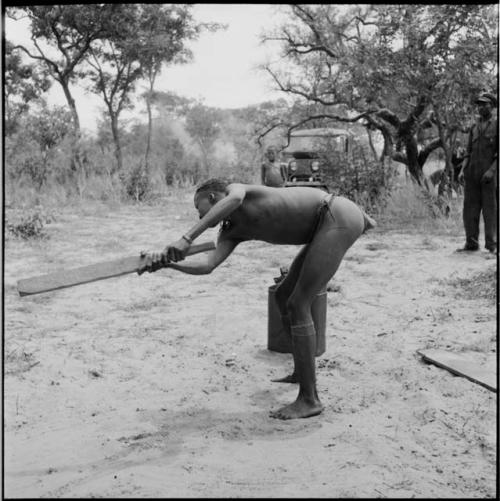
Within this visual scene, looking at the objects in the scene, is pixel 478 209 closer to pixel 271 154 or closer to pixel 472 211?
pixel 472 211

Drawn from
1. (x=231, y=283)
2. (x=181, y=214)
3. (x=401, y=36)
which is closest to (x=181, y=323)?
(x=231, y=283)

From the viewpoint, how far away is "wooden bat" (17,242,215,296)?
250 centimetres

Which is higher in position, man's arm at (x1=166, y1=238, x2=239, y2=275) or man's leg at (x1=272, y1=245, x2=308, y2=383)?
man's arm at (x1=166, y1=238, x2=239, y2=275)

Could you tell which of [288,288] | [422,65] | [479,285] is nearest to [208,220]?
[288,288]

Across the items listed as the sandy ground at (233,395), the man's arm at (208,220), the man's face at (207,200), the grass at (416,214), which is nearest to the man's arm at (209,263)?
the man's arm at (208,220)

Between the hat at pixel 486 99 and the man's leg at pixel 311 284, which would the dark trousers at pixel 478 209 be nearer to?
the hat at pixel 486 99

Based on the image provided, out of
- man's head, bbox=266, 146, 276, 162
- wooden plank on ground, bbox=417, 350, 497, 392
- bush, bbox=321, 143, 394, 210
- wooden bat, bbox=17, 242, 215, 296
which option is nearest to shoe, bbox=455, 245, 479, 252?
bush, bbox=321, 143, 394, 210

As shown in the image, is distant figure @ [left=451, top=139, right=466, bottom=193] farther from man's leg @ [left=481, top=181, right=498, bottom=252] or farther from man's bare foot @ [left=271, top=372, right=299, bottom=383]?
man's bare foot @ [left=271, top=372, right=299, bottom=383]

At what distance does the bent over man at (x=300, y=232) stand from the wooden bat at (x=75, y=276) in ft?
1.53

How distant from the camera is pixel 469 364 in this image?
392 centimetres

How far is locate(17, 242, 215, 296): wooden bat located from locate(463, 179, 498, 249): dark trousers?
5930 millimetres

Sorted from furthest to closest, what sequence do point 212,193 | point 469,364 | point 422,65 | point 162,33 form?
point 162,33
point 422,65
point 469,364
point 212,193

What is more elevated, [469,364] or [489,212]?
[489,212]

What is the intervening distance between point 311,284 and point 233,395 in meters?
0.89
